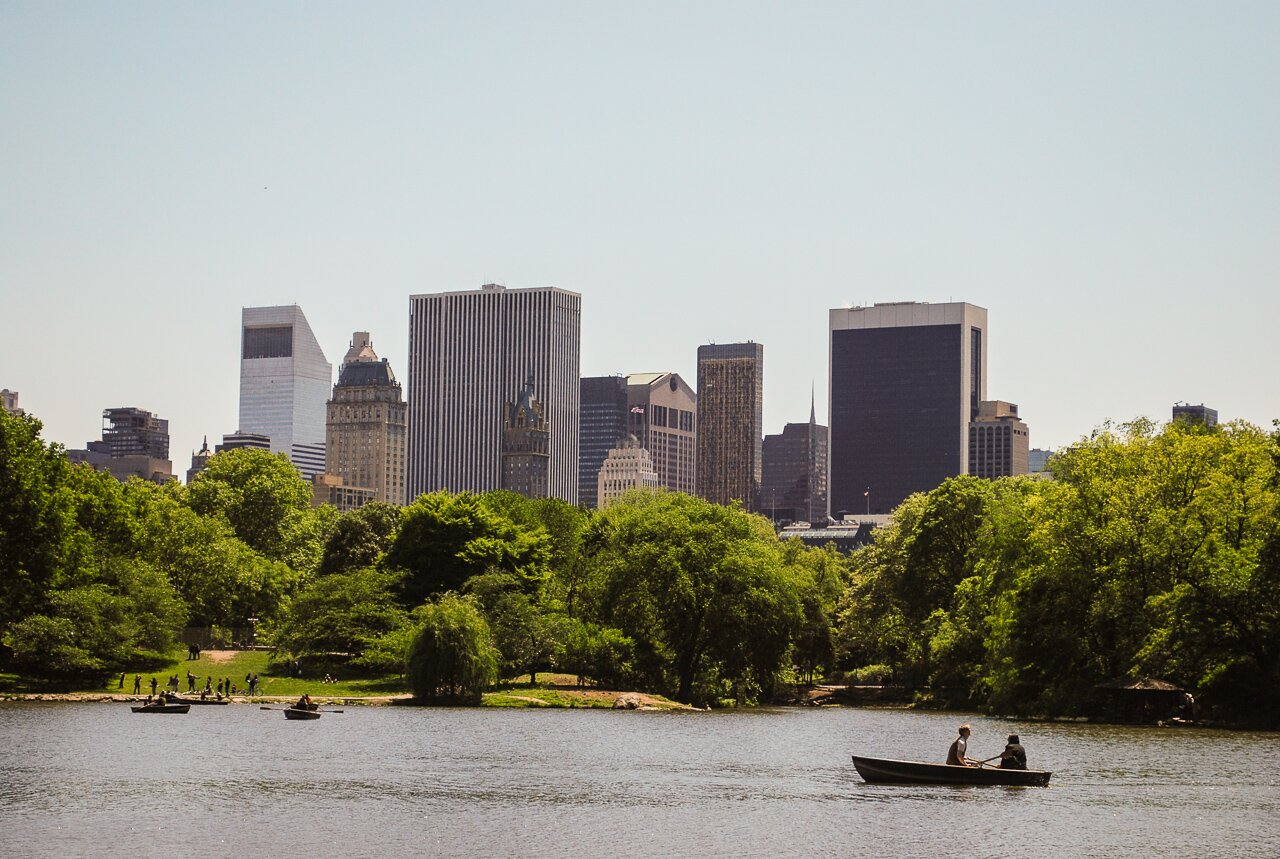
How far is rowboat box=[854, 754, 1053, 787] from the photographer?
5022 cm

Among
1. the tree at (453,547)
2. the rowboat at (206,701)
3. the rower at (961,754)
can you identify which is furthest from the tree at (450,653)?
the rower at (961,754)

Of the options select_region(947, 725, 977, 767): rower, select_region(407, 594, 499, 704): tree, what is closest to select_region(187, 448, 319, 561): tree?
select_region(407, 594, 499, 704): tree

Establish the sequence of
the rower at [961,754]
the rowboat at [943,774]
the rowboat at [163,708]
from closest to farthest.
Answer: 1. the rowboat at [943,774]
2. the rower at [961,754]
3. the rowboat at [163,708]

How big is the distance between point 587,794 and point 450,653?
41.8 m

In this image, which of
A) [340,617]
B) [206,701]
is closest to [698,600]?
[340,617]

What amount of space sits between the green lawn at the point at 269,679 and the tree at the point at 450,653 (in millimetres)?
6178

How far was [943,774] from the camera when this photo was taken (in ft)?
166

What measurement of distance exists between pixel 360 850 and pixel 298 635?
67.2 m

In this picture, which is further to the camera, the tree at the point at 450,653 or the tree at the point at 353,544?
the tree at the point at 353,544

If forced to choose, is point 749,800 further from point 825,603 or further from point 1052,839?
point 825,603

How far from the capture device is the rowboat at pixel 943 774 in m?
50.2

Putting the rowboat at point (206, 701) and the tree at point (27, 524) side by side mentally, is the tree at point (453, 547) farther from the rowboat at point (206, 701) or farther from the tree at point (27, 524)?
the tree at point (27, 524)

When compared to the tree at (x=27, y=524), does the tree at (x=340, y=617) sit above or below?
below

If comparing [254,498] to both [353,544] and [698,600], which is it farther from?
[698,600]
